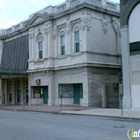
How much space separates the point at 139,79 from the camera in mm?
19656

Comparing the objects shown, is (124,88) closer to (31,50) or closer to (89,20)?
(89,20)

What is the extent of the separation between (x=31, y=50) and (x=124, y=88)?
13.4 metres

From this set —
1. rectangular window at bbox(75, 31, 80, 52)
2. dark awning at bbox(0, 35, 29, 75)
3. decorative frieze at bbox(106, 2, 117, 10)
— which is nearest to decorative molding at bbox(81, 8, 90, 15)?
rectangular window at bbox(75, 31, 80, 52)

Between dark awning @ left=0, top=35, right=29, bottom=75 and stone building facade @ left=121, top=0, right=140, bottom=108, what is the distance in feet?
44.9

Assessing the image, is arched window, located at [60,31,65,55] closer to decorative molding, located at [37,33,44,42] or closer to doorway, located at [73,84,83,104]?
decorative molding, located at [37,33,44,42]

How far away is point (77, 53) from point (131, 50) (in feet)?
19.0

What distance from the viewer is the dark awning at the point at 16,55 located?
3101cm

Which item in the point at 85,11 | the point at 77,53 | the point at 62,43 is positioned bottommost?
the point at 77,53

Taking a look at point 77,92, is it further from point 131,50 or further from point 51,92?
point 131,50

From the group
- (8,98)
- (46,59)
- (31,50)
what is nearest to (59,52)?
(46,59)

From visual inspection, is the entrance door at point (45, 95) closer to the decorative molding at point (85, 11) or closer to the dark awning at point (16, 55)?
the dark awning at point (16, 55)

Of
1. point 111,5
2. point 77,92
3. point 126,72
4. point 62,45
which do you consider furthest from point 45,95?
point 111,5

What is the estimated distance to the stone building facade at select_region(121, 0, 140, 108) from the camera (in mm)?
19828

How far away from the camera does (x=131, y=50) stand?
20312 mm
